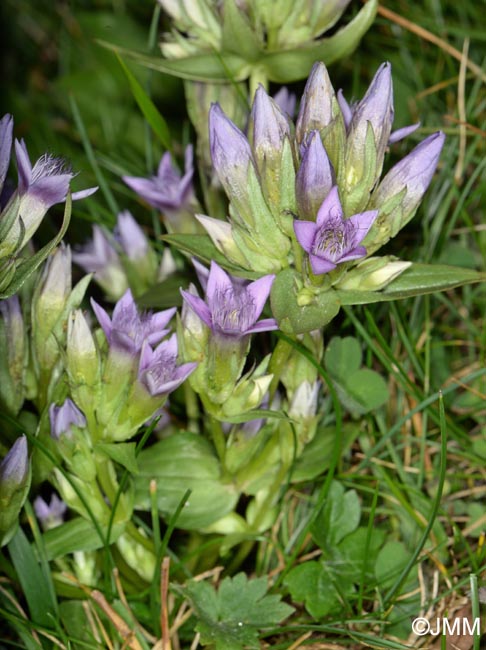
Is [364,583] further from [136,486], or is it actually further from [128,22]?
[128,22]

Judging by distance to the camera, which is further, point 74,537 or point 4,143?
point 74,537

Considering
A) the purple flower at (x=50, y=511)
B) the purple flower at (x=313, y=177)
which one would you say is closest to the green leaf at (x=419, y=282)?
the purple flower at (x=313, y=177)

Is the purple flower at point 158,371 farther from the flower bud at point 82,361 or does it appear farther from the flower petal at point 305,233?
the flower petal at point 305,233

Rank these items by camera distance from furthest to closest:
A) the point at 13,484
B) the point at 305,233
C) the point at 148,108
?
the point at 148,108, the point at 13,484, the point at 305,233

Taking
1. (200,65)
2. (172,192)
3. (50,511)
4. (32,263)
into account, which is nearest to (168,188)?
(172,192)

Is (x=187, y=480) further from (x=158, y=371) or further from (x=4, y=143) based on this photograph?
(x=4, y=143)

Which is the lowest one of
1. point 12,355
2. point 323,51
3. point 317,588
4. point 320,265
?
point 317,588

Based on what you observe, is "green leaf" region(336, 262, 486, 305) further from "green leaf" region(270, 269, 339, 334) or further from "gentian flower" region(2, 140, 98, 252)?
"gentian flower" region(2, 140, 98, 252)

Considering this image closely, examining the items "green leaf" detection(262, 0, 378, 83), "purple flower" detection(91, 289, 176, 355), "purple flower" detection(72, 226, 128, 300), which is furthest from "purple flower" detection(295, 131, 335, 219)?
"purple flower" detection(72, 226, 128, 300)
